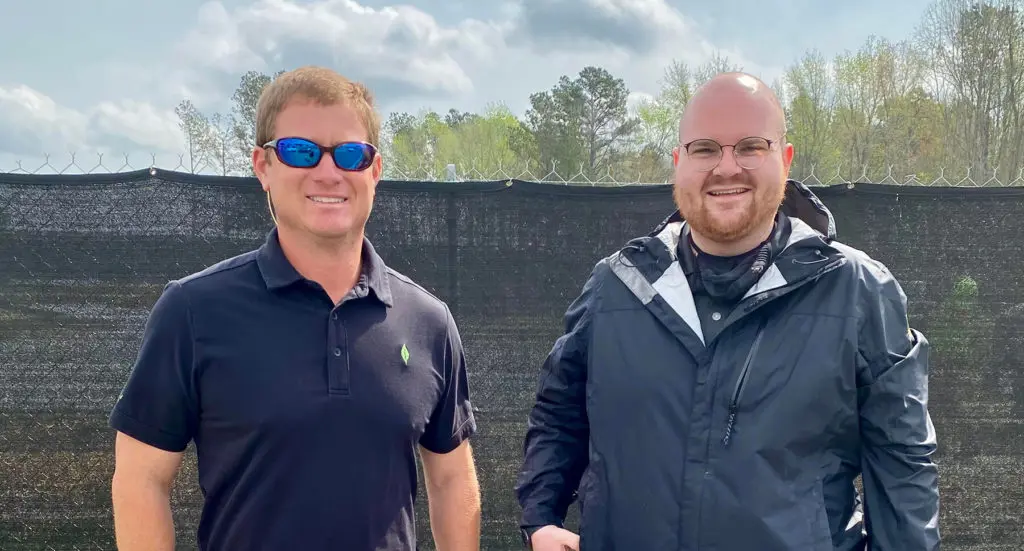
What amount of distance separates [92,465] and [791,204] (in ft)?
10.2

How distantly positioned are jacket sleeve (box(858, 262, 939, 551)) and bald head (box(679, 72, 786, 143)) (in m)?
0.49

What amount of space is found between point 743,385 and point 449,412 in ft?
2.59

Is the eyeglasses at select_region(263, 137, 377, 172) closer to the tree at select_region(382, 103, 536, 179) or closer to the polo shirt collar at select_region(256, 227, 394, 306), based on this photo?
the polo shirt collar at select_region(256, 227, 394, 306)

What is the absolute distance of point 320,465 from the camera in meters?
1.62

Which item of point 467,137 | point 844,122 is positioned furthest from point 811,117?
point 467,137

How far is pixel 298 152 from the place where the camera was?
1718mm

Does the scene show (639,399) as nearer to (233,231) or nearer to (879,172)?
(233,231)

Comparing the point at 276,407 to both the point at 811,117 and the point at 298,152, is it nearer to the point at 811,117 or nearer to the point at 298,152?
the point at 298,152

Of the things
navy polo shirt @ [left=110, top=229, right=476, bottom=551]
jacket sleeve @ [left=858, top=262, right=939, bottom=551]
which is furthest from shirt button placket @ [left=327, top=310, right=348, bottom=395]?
jacket sleeve @ [left=858, top=262, right=939, bottom=551]

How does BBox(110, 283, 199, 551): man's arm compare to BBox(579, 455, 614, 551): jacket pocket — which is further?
BBox(579, 455, 614, 551): jacket pocket

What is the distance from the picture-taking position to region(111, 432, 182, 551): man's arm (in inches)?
63.4

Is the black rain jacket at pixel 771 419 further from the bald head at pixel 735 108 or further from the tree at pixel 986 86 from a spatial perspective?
the tree at pixel 986 86

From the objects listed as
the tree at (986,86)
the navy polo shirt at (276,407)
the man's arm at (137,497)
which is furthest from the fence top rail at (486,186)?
the tree at (986,86)

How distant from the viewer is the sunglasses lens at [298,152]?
1716mm
